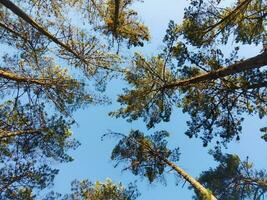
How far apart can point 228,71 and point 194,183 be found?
425 cm

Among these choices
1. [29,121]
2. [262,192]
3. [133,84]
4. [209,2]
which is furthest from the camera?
[262,192]

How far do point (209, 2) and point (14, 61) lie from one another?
252 inches

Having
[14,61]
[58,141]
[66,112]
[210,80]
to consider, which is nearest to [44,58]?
[14,61]

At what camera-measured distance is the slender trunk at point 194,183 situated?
44.1ft

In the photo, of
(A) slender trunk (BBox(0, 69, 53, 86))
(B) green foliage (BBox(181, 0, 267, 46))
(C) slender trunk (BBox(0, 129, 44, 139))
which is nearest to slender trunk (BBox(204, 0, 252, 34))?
(B) green foliage (BBox(181, 0, 267, 46))

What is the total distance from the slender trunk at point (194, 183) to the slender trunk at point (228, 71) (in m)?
2.99

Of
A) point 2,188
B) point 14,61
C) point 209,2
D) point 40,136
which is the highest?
point 209,2

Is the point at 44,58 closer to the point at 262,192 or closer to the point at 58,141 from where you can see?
the point at 58,141

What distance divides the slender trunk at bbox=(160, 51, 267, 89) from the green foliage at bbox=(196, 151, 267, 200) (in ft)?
13.9

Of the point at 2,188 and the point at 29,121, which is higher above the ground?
the point at 29,121

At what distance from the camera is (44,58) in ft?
48.5

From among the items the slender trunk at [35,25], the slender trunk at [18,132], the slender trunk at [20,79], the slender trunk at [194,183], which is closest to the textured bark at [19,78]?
the slender trunk at [20,79]

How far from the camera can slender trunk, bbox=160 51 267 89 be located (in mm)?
11180

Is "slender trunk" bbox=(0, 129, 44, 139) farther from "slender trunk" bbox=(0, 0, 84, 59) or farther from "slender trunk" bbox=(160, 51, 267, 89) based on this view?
"slender trunk" bbox=(160, 51, 267, 89)
